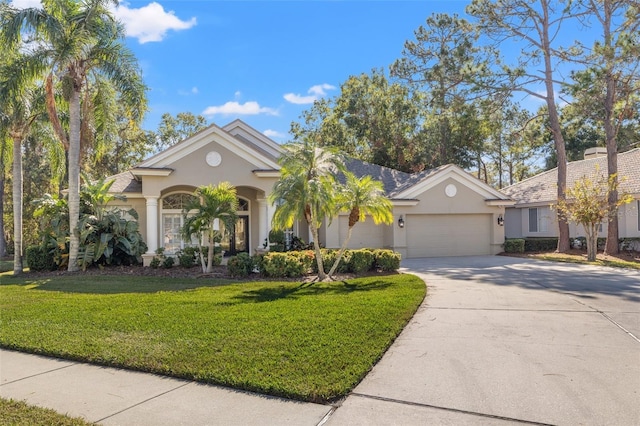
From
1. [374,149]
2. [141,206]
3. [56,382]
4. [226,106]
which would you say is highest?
[226,106]

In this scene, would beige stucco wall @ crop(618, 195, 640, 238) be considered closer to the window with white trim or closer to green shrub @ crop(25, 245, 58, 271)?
the window with white trim

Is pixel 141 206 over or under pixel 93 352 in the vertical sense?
over

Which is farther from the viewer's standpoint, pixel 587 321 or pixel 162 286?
pixel 162 286

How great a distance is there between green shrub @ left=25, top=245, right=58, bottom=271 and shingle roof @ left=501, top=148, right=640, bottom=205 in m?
23.4

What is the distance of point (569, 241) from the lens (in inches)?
849

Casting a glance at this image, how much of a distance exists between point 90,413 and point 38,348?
8.86ft

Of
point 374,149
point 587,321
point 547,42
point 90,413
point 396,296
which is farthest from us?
point 374,149

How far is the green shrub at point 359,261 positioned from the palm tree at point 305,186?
147 centimetres

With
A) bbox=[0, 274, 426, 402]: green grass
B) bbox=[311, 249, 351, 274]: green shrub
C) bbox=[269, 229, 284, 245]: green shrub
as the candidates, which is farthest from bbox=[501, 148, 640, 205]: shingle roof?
bbox=[0, 274, 426, 402]: green grass

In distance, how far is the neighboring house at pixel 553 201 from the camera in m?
20.3

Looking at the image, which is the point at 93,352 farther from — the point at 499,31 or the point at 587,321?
the point at 499,31

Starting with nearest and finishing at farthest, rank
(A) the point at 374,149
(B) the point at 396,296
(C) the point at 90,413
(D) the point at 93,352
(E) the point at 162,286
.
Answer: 1. (C) the point at 90,413
2. (D) the point at 93,352
3. (B) the point at 396,296
4. (E) the point at 162,286
5. (A) the point at 374,149

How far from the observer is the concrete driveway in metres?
3.88

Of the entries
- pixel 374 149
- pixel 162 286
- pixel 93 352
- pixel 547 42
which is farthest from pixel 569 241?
pixel 93 352
